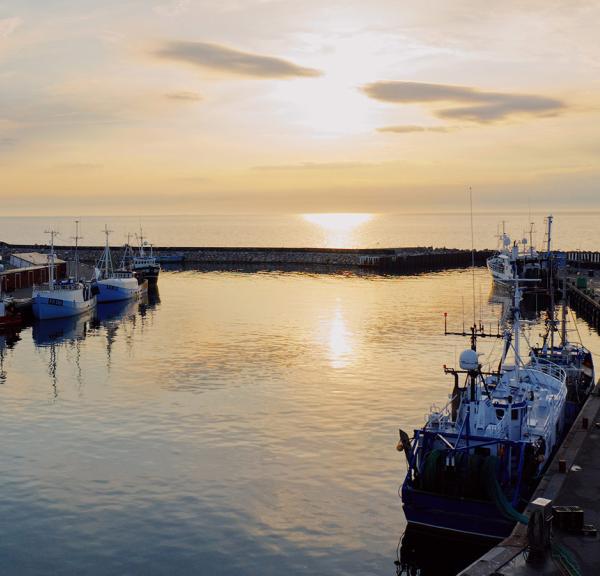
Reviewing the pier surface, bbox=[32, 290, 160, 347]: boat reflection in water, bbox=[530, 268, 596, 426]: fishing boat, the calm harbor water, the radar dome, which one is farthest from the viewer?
bbox=[32, 290, 160, 347]: boat reflection in water

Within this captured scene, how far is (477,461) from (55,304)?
7572cm

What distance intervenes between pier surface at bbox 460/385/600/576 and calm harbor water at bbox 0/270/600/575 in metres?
6.15

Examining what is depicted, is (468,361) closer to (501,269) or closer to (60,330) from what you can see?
(60,330)

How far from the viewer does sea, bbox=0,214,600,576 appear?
28547mm

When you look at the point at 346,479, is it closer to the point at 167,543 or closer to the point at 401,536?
the point at 401,536

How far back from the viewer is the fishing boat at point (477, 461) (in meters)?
28.4

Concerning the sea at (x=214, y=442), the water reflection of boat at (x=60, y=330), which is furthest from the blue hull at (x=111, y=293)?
the sea at (x=214, y=442)

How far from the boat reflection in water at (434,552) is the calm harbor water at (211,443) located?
2.19 feet

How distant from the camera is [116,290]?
113562 mm

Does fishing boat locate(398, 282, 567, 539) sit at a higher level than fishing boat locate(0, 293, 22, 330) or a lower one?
lower

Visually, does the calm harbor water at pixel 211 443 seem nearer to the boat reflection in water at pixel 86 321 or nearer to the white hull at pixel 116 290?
the boat reflection in water at pixel 86 321

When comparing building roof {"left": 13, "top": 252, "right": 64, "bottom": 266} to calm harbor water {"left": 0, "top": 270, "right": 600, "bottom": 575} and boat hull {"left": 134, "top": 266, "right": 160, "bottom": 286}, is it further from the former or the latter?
calm harbor water {"left": 0, "top": 270, "right": 600, "bottom": 575}

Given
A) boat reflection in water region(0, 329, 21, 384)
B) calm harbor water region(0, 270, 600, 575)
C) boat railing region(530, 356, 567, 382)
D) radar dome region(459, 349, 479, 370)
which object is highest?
radar dome region(459, 349, 479, 370)

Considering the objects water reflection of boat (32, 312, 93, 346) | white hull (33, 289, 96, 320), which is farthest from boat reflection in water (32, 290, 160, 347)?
white hull (33, 289, 96, 320)
